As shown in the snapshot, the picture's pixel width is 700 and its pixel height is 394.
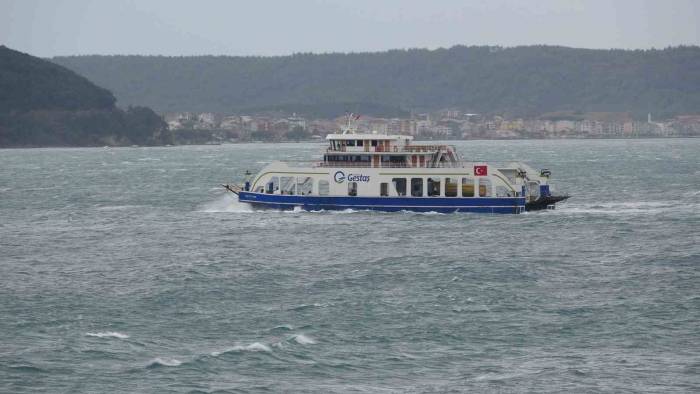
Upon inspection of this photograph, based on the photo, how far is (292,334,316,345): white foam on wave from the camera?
39.9 metres

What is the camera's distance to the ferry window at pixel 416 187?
257 ft

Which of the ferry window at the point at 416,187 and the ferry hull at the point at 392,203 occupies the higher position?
the ferry window at the point at 416,187

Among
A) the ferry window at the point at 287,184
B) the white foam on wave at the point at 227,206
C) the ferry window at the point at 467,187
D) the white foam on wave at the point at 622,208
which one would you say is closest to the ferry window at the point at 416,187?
the ferry window at the point at 467,187

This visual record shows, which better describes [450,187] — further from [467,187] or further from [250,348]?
[250,348]

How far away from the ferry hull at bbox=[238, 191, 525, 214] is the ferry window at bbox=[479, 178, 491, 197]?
3.23 ft

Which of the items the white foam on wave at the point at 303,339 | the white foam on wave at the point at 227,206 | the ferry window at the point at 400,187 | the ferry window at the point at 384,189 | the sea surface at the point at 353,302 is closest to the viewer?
the sea surface at the point at 353,302

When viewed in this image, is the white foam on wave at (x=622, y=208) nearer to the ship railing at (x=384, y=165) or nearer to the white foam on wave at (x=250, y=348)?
the ship railing at (x=384, y=165)

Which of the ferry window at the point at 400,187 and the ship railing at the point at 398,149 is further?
the ship railing at the point at 398,149

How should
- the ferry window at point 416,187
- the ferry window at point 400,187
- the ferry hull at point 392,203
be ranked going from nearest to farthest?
1. the ferry hull at point 392,203
2. the ferry window at point 416,187
3. the ferry window at point 400,187

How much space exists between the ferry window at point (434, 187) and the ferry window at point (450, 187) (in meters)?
0.51

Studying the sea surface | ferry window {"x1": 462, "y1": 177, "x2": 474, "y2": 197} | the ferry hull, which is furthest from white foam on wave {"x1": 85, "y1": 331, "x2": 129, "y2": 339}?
ferry window {"x1": 462, "y1": 177, "x2": 474, "y2": 197}

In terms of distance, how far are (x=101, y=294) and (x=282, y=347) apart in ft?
39.1

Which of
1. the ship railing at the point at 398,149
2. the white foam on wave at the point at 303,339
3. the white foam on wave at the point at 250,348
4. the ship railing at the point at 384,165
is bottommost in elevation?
the white foam on wave at the point at 250,348

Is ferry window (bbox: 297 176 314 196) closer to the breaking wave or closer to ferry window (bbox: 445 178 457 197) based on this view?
ferry window (bbox: 445 178 457 197)
